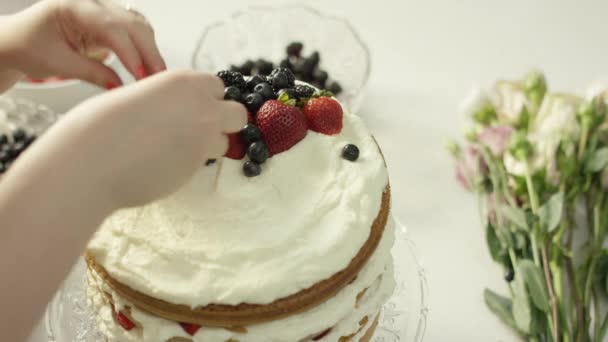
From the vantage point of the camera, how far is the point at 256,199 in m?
1.30

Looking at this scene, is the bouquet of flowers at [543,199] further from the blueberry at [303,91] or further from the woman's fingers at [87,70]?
the woman's fingers at [87,70]

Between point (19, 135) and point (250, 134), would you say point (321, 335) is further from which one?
point (19, 135)

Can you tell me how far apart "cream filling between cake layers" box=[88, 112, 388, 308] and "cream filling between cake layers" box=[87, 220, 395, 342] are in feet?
0.28

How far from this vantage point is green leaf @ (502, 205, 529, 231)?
Result: 183 cm

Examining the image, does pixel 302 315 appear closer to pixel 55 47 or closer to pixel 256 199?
pixel 256 199

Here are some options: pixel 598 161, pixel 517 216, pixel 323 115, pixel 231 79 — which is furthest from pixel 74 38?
pixel 598 161

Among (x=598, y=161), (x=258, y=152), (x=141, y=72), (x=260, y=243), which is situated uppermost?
(x=141, y=72)

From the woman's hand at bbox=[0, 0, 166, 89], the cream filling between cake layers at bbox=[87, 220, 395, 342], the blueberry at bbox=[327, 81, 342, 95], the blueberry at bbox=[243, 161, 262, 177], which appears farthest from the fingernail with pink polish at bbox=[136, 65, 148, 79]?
the blueberry at bbox=[327, 81, 342, 95]

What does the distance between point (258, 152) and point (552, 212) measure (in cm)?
96

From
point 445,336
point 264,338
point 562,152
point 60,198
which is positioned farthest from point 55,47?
point 562,152

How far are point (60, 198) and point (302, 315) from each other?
55 cm

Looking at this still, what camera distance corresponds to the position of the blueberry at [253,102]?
137cm

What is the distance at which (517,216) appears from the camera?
6.04 feet

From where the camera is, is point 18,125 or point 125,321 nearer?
point 125,321
